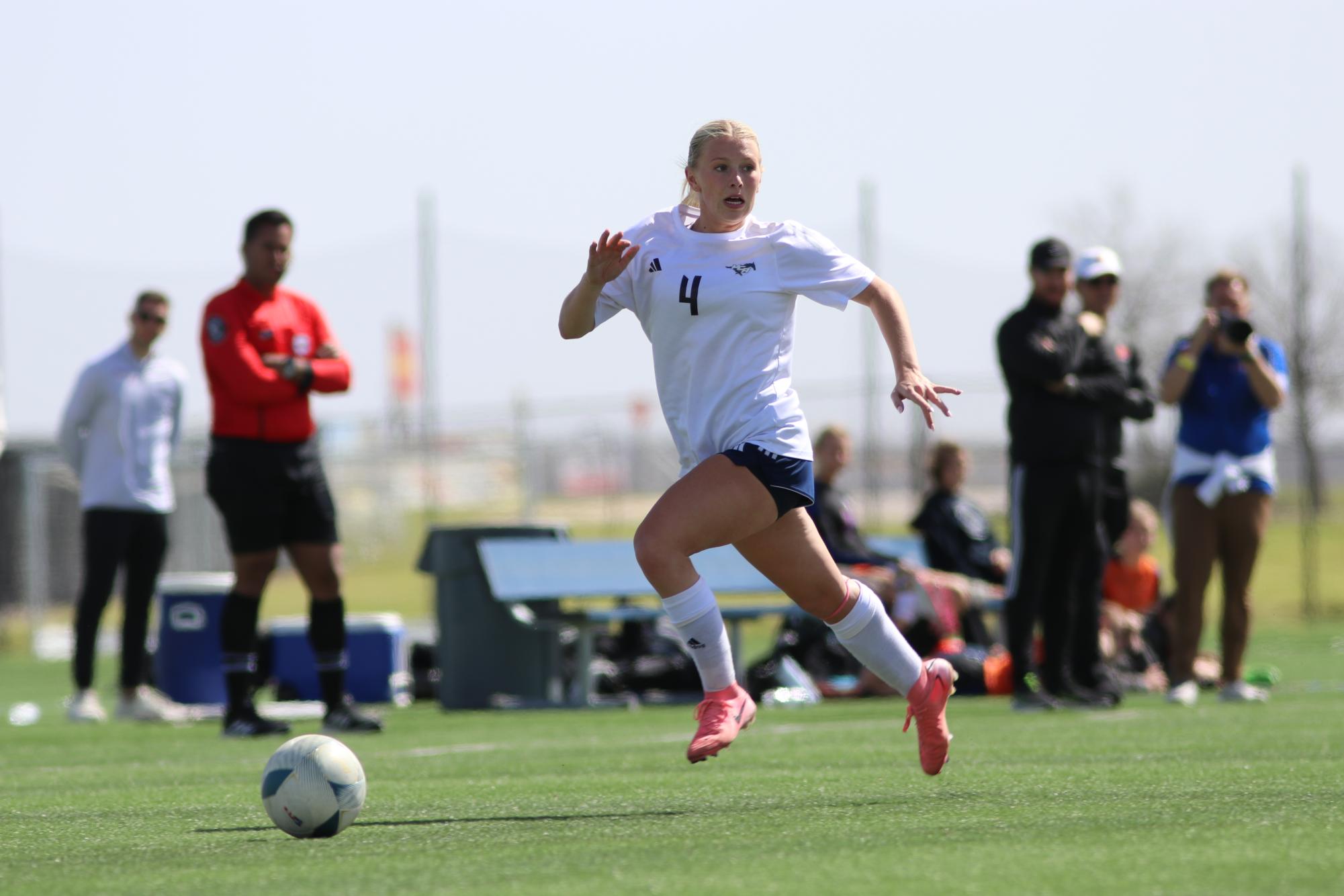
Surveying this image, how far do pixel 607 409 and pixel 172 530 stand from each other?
5.64 m

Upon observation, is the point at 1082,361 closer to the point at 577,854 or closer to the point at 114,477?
the point at 114,477

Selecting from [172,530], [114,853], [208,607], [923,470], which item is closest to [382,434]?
[172,530]

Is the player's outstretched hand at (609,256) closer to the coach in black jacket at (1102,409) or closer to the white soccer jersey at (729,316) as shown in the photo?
the white soccer jersey at (729,316)

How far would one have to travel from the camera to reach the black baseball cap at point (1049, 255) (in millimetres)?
9219

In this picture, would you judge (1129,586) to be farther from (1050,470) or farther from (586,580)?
(586,580)

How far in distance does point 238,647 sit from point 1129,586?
229 inches

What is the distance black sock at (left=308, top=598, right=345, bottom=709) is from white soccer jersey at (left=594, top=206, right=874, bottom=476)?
3717 millimetres

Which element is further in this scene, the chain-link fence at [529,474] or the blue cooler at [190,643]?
the chain-link fence at [529,474]

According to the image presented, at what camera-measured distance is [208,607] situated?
37.0 ft

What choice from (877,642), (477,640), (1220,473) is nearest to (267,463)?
(477,640)

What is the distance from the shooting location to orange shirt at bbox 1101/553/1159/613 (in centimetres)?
1172

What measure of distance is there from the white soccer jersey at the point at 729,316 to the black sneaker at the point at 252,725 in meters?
3.77

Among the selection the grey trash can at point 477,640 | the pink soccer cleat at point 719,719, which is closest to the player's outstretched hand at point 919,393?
the pink soccer cleat at point 719,719

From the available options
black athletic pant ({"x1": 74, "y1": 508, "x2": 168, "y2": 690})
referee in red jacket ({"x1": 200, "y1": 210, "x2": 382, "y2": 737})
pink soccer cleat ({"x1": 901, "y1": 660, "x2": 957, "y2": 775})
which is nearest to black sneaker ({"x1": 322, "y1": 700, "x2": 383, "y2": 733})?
referee in red jacket ({"x1": 200, "y1": 210, "x2": 382, "y2": 737})
